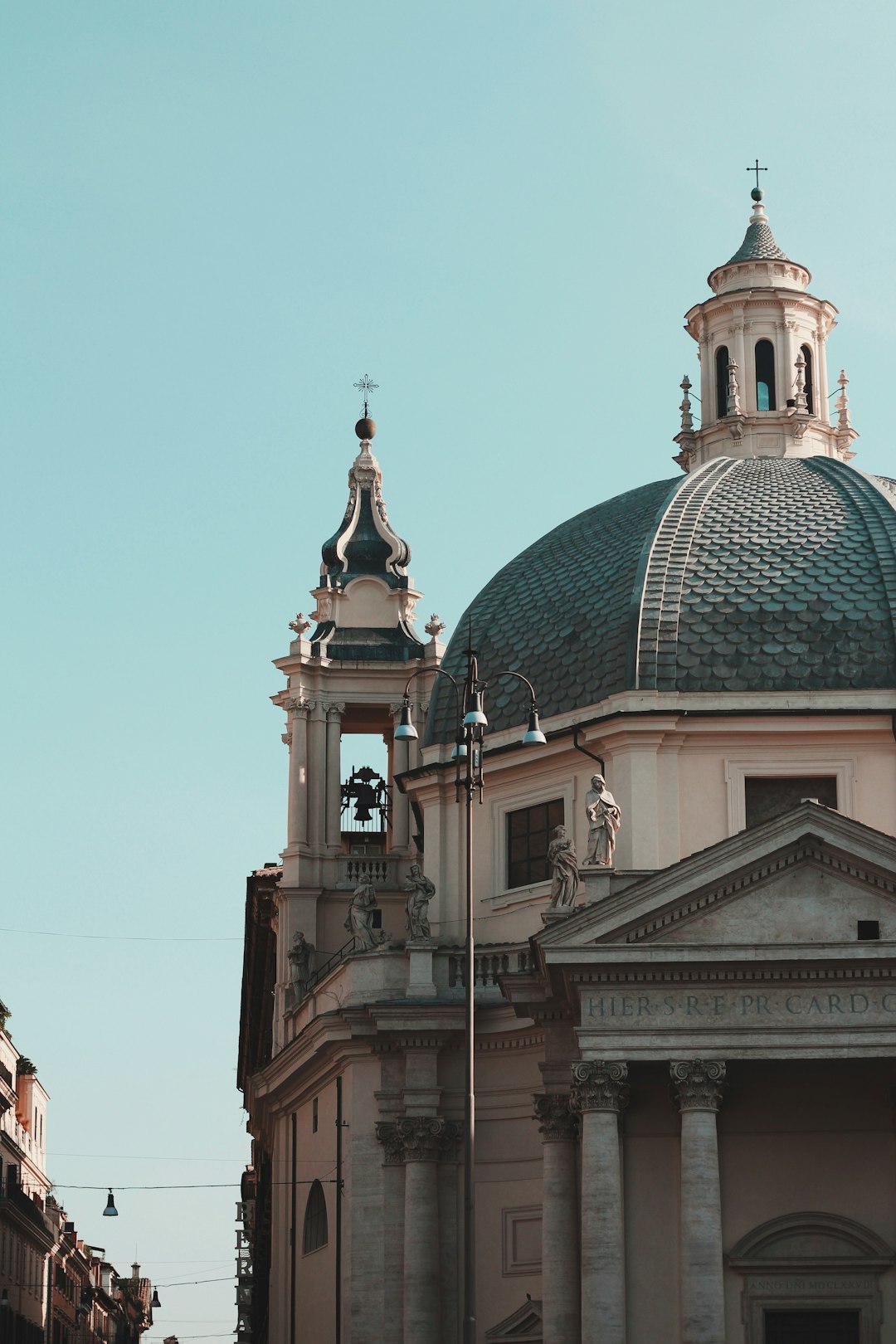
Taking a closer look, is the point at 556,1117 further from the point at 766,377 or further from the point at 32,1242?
the point at 32,1242

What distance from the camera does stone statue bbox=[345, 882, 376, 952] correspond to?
4191 cm

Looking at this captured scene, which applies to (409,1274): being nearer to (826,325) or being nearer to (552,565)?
(552,565)

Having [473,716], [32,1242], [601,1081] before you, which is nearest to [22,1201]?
[32,1242]

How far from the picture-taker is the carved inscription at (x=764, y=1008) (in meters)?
33.5

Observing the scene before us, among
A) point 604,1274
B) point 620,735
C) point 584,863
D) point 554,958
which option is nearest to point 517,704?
point 620,735

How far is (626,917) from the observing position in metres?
33.6

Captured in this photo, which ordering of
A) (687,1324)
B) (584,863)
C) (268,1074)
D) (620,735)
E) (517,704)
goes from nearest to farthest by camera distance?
(687,1324)
(584,863)
(620,735)
(517,704)
(268,1074)

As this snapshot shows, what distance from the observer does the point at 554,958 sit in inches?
1315

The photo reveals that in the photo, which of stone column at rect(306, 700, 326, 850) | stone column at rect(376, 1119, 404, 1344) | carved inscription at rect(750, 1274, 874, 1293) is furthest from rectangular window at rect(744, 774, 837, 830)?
stone column at rect(306, 700, 326, 850)

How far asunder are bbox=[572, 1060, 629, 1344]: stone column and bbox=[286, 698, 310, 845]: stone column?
16.5 metres

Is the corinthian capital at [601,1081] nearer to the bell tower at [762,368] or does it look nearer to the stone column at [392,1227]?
the stone column at [392,1227]

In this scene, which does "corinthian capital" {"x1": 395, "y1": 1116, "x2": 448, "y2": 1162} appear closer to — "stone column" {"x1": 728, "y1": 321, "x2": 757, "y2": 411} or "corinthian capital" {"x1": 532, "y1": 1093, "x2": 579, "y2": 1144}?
"corinthian capital" {"x1": 532, "y1": 1093, "x2": 579, "y2": 1144}

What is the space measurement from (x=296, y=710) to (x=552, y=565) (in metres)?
8.06

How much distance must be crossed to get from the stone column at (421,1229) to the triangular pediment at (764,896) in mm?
7328
